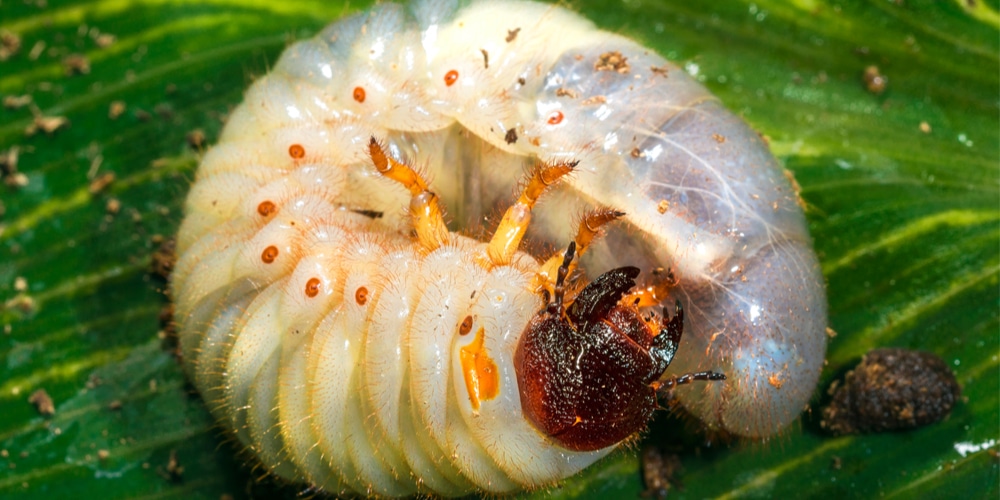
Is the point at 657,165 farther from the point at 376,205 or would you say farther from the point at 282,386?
the point at 282,386

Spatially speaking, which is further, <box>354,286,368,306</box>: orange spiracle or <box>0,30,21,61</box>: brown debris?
<box>0,30,21,61</box>: brown debris

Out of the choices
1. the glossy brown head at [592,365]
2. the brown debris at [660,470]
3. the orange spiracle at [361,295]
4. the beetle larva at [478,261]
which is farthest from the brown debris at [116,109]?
the brown debris at [660,470]

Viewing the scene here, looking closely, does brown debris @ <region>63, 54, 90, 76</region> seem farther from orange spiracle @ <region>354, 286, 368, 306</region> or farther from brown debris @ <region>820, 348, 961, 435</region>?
brown debris @ <region>820, 348, 961, 435</region>

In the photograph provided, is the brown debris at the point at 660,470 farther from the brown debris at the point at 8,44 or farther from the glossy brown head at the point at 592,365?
the brown debris at the point at 8,44

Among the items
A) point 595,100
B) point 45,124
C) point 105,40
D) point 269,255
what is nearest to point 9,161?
point 45,124

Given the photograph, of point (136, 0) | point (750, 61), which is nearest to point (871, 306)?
point (750, 61)

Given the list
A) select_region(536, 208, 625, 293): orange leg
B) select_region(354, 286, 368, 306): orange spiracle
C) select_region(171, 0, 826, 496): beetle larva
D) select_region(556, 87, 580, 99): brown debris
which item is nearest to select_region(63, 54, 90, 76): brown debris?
select_region(171, 0, 826, 496): beetle larva
